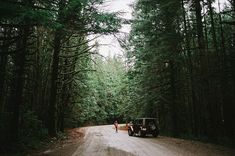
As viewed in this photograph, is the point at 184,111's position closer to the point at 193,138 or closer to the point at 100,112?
the point at 193,138

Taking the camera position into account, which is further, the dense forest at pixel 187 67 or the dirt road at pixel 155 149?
the dense forest at pixel 187 67

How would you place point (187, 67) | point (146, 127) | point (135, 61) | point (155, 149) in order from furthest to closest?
point (135, 61) < point (146, 127) < point (187, 67) < point (155, 149)

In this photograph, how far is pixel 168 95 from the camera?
79.0ft

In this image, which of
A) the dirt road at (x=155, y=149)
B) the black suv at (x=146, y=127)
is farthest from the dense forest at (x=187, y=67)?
the dirt road at (x=155, y=149)

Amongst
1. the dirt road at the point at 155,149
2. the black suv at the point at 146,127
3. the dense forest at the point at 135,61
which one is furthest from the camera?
the black suv at the point at 146,127

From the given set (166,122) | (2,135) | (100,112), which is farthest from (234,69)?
(100,112)

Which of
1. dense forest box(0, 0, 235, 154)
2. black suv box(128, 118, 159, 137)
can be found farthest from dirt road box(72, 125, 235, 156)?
black suv box(128, 118, 159, 137)

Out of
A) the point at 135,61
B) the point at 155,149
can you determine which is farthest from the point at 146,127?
the point at 155,149

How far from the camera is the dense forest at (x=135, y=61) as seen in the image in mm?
10656

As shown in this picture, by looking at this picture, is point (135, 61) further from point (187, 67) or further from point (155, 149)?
point (155, 149)

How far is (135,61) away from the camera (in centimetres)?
2823

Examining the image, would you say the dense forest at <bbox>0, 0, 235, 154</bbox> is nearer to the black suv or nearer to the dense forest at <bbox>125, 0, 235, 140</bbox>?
the dense forest at <bbox>125, 0, 235, 140</bbox>

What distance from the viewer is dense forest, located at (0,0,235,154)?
10.7 m

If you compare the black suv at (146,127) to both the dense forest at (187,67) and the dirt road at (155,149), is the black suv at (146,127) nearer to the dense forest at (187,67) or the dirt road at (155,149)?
the dense forest at (187,67)
